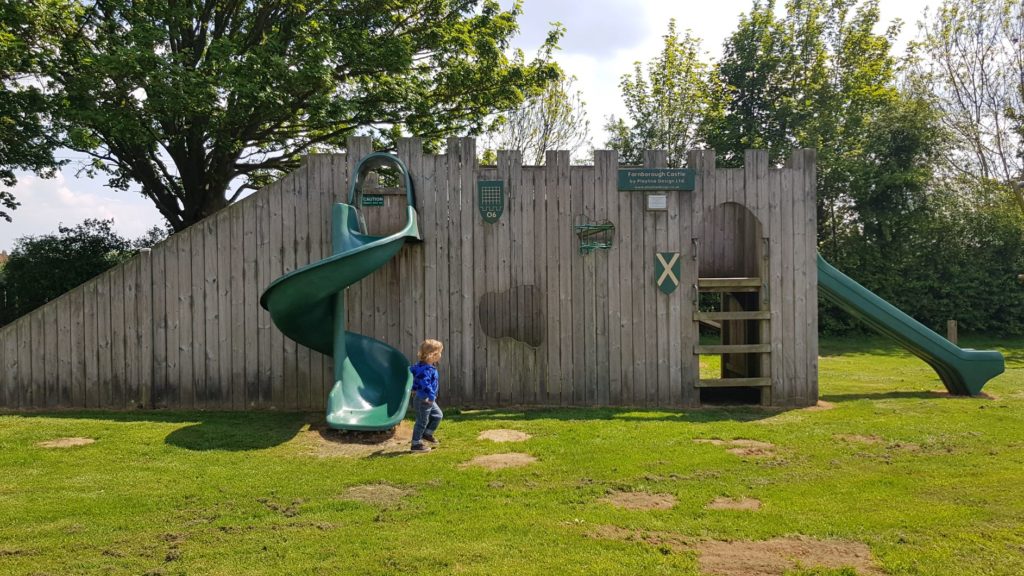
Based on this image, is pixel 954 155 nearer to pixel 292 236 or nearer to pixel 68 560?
pixel 292 236

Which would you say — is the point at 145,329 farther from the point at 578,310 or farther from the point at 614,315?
the point at 614,315

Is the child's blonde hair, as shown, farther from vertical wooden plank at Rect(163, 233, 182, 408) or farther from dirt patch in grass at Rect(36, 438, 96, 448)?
vertical wooden plank at Rect(163, 233, 182, 408)

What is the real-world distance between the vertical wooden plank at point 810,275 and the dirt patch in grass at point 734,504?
4.52 m

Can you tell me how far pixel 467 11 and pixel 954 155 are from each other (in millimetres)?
19275

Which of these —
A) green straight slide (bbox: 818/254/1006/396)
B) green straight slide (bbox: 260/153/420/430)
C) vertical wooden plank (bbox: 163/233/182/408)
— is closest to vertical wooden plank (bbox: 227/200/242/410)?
vertical wooden plank (bbox: 163/233/182/408)

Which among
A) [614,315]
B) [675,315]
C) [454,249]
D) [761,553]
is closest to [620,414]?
[614,315]

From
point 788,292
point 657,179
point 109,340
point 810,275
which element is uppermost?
point 657,179

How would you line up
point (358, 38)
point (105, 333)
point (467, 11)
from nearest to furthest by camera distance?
point (105, 333) → point (358, 38) → point (467, 11)

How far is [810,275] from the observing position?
27.6 ft

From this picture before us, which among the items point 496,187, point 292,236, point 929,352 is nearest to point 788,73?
point 929,352

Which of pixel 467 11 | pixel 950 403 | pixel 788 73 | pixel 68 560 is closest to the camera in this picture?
pixel 68 560

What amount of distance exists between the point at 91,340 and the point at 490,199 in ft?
18.0

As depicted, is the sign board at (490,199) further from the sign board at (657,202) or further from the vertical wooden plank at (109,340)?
the vertical wooden plank at (109,340)

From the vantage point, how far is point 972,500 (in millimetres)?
4422
